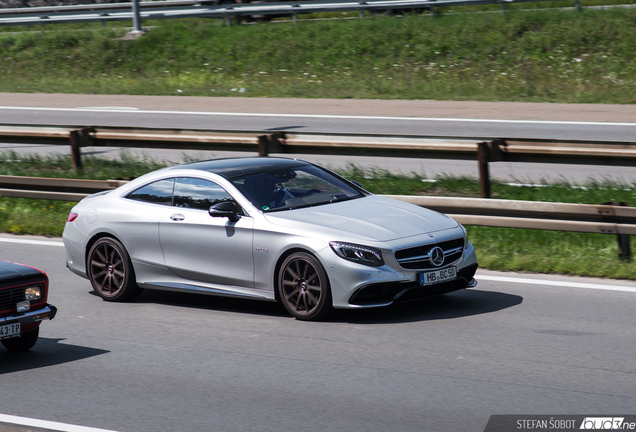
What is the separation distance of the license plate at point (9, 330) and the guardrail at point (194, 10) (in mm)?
22140

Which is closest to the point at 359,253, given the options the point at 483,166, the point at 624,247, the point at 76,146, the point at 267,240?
the point at 267,240

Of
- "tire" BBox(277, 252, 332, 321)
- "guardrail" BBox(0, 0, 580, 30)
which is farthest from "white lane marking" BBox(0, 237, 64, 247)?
"guardrail" BBox(0, 0, 580, 30)

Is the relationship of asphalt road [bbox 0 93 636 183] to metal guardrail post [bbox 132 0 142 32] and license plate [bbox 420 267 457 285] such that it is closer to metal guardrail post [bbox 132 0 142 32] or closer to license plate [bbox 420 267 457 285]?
metal guardrail post [bbox 132 0 142 32]

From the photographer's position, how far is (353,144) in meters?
11.9

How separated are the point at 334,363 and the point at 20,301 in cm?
239

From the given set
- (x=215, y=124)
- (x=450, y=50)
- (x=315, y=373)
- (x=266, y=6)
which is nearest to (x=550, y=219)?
(x=315, y=373)

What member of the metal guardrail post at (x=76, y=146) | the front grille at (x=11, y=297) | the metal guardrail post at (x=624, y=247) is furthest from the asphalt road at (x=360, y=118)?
the front grille at (x=11, y=297)

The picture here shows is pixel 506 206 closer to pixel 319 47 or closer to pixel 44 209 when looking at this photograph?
pixel 44 209

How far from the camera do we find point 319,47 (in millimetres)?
27484

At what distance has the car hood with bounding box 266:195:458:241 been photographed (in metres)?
7.82

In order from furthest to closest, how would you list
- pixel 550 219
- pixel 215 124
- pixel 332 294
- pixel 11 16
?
1. pixel 11 16
2. pixel 215 124
3. pixel 550 219
4. pixel 332 294

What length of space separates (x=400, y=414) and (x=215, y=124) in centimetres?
1644

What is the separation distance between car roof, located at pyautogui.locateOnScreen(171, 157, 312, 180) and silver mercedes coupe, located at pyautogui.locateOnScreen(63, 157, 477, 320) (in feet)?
0.04

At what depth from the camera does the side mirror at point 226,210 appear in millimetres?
8312
